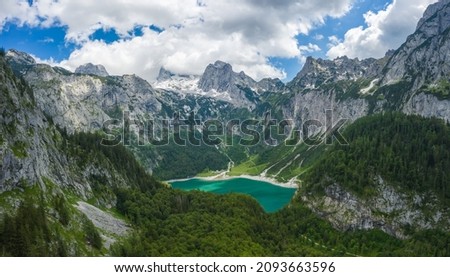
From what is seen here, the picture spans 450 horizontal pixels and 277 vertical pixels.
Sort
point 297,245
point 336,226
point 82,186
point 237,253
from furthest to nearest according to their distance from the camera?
1. point 336,226
2. point 297,245
3. point 82,186
4. point 237,253

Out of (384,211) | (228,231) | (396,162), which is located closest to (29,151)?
(228,231)

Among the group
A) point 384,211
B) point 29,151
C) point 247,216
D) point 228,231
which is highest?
point 29,151

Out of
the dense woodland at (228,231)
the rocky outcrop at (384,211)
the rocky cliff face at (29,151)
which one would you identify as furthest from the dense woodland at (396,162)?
the rocky cliff face at (29,151)

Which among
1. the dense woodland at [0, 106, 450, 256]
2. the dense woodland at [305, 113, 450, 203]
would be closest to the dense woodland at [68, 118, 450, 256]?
the dense woodland at [0, 106, 450, 256]

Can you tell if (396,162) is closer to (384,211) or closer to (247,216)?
(384,211)

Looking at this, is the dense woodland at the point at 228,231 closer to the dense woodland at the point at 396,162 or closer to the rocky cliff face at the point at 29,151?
the dense woodland at the point at 396,162

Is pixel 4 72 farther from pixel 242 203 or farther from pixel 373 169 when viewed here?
pixel 373 169

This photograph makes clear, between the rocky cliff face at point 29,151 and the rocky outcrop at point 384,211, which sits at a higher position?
the rocky cliff face at point 29,151

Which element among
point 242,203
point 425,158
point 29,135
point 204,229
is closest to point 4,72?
point 29,135

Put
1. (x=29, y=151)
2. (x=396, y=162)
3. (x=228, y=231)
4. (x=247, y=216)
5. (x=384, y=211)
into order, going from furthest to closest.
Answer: (x=396, y=162)
(x=384, y=211)
(x=247, y=216)
(x=228, y=231)
(x=29, y=151)

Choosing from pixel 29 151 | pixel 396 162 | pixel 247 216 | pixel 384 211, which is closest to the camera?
pixel 29 151
